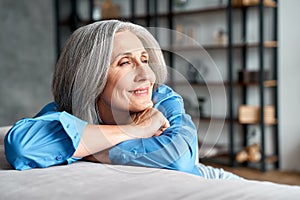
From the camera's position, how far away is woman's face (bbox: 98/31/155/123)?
107cm

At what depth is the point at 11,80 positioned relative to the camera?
20.4ft

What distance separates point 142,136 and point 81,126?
14 centimetres

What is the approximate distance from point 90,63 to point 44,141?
0.68 ft

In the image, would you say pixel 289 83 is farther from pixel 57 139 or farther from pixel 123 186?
pixel 123 186

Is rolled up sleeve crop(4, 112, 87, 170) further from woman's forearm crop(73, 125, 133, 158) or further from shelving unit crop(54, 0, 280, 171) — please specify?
shelving unit crop(54, 0, 280, 171)

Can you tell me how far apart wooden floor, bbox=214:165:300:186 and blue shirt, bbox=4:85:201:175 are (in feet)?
11.0

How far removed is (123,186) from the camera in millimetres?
936

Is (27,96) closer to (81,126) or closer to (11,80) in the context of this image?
(11,80)

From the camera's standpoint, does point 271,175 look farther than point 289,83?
No

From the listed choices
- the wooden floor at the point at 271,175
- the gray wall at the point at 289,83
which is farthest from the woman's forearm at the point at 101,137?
the gray wall at the point at 289,83

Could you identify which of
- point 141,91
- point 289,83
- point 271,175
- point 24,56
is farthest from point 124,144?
point 24,56

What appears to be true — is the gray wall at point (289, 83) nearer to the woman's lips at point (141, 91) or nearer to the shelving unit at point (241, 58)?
the shelving unit at point (241, 58)

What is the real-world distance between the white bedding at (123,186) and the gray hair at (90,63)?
0.15 m

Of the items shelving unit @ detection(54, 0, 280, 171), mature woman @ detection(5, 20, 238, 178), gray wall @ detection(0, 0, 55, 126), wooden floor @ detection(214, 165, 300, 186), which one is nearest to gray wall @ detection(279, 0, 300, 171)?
shelving unit @ detection(54, 0, 280, 171)
